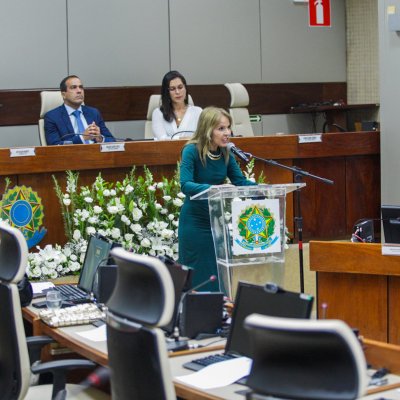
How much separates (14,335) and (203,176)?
7.52 ft

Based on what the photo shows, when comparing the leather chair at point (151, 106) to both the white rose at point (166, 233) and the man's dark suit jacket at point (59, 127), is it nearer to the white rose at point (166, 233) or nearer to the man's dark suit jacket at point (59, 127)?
the man's dark suit jacket at point (59, 127)

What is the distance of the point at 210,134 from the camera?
5645 millimetres

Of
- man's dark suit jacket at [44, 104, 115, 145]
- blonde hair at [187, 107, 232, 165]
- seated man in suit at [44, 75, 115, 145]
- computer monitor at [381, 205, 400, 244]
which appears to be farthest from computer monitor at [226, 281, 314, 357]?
man's dark suit jacket at [44, 104, 115, 145]

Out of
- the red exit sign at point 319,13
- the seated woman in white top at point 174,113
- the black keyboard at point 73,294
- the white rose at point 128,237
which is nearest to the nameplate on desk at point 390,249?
the black keyboard at point 73,294

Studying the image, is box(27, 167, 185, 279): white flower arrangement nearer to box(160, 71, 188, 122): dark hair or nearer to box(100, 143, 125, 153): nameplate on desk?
box(100, 143, 125, 153): nameplate on desk

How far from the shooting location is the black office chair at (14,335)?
365 cm

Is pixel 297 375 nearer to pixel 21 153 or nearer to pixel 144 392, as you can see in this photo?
pixel 144 392

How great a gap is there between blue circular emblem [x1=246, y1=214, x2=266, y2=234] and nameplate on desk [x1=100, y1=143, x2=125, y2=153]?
215 centimetres

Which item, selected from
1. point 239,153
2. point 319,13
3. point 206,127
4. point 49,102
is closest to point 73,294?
point 239,153

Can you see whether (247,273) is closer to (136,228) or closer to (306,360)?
(136,228)

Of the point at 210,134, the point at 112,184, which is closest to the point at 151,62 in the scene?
the point at 112,184

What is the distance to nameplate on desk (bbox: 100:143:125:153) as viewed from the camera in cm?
716

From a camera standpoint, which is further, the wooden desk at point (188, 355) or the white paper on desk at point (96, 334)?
the white paper on desk at point (96, 334)

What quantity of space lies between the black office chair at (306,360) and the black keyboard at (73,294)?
2.74 meters
